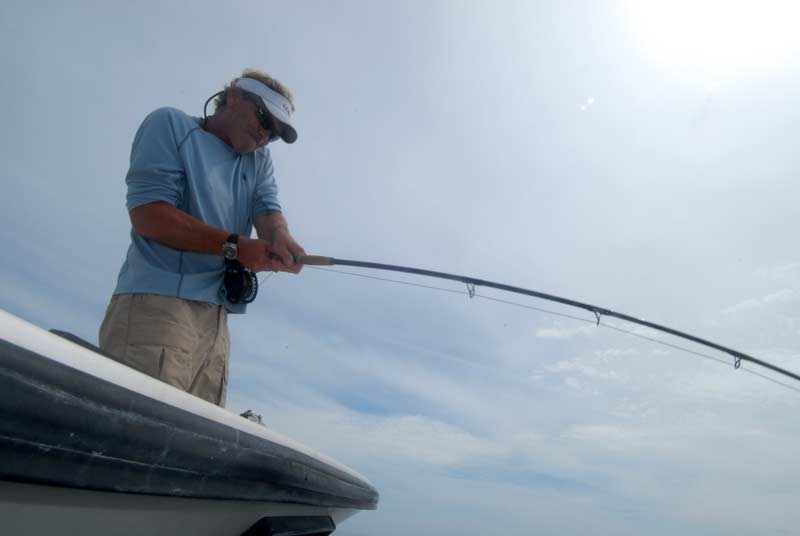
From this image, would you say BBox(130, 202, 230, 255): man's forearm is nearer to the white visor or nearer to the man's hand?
the man's hand

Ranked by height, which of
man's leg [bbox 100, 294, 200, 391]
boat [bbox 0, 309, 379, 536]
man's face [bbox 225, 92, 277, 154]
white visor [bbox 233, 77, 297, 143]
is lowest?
boat [bbox 0, 309, 379, 536]

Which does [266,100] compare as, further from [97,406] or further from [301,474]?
[97,406]

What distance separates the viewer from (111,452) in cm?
121

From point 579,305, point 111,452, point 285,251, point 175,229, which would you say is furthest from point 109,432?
point 579,305

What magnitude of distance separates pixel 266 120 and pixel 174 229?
98cm

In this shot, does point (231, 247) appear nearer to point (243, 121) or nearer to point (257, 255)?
point (257, 255)

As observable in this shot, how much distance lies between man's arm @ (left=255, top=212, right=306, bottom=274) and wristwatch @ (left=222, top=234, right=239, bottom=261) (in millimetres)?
230

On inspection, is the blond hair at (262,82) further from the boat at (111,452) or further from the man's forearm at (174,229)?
the boat at (111,452)

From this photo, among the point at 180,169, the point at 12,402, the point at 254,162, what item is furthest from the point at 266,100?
the point at 12,402

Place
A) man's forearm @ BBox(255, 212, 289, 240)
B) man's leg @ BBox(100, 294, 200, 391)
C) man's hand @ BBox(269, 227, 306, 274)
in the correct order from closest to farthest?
1. man's leg @ BBox(100, 294, 200, 391)
2. man's hand @ BBox(269, 227, 306, 274)
3. man's forearm @ BBox(255, 212, 289, 240)

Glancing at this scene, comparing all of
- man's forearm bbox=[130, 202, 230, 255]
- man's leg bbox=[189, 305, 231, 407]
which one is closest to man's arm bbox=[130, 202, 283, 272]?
man's forearm bbox=[130, 202, 230, 255]

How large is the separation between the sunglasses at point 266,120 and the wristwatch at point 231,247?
852 millimetres

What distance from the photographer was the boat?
3.42 ft

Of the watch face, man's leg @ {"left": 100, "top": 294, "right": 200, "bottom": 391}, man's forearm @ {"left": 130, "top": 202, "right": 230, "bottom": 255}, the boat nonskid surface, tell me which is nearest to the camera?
the boat nonskid surface
